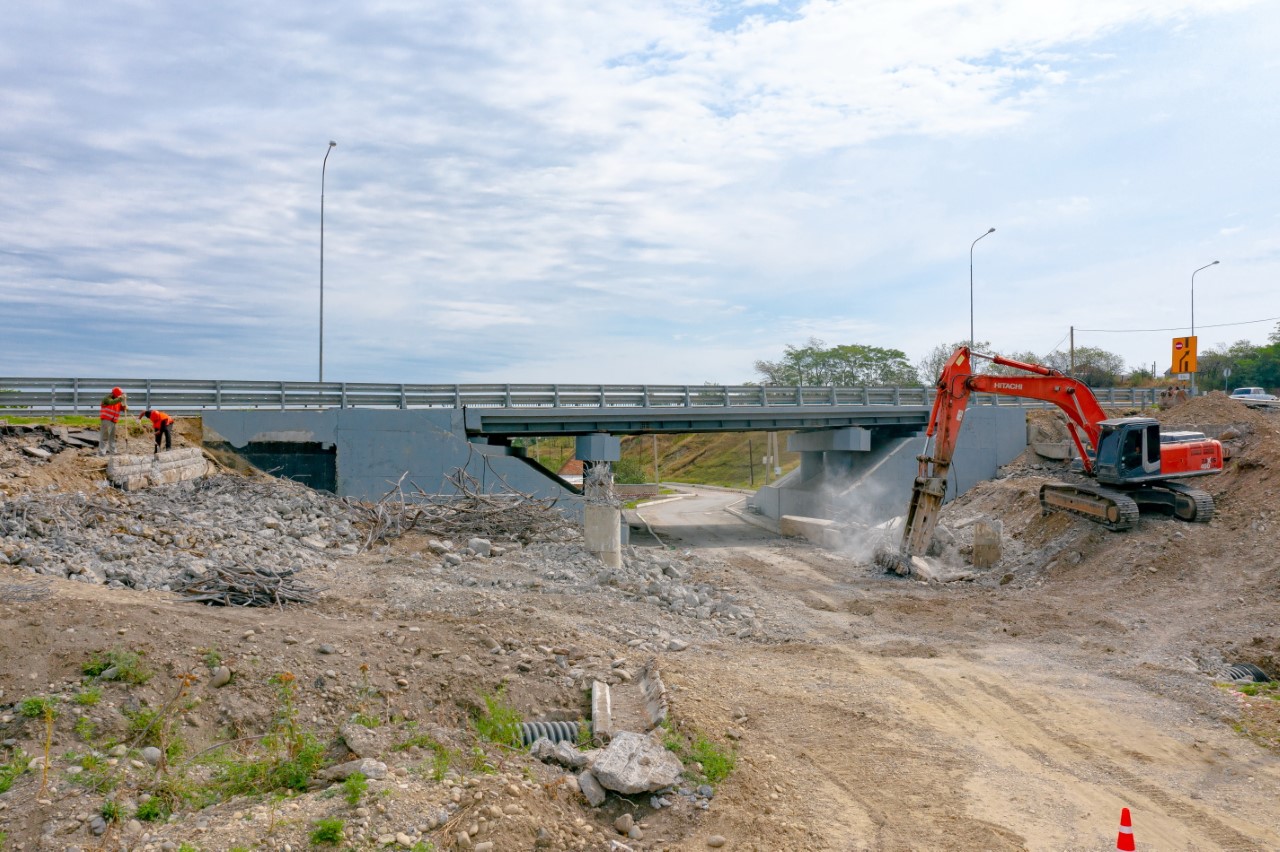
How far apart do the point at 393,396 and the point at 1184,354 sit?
100 feet

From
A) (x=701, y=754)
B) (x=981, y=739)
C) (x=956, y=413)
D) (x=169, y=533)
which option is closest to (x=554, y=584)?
(x=169, y=533)

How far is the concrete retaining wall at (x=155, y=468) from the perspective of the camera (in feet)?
62.1

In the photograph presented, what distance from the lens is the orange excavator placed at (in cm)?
2095

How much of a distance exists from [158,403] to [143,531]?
47.4ft

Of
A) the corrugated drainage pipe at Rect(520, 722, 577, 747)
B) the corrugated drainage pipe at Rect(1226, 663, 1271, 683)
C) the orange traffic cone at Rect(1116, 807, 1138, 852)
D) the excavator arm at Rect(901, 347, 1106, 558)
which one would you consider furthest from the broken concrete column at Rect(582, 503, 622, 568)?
the orange traffic cone at Rect(1116, 807, 1138, 852)

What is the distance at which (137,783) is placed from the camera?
261 inches

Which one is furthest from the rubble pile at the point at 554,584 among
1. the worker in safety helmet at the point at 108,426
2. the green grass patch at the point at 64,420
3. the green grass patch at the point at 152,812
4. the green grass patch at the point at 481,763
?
the green grass patch at the point at 64,420

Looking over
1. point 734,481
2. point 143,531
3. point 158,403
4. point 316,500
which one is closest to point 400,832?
point 143,531

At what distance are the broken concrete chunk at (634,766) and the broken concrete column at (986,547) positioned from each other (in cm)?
1717

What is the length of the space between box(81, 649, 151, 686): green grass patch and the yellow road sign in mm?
38508

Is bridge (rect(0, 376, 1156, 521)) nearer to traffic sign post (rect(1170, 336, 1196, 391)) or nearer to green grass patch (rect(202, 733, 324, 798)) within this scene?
traffic sign post (rect(1170, 336, 1196, 391))

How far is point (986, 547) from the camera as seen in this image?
23078 mm

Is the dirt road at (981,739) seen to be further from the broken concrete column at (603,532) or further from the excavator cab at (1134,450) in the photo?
the excavator cab at (1134,450)

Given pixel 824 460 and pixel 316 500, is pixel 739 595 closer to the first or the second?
pixel 316 500
